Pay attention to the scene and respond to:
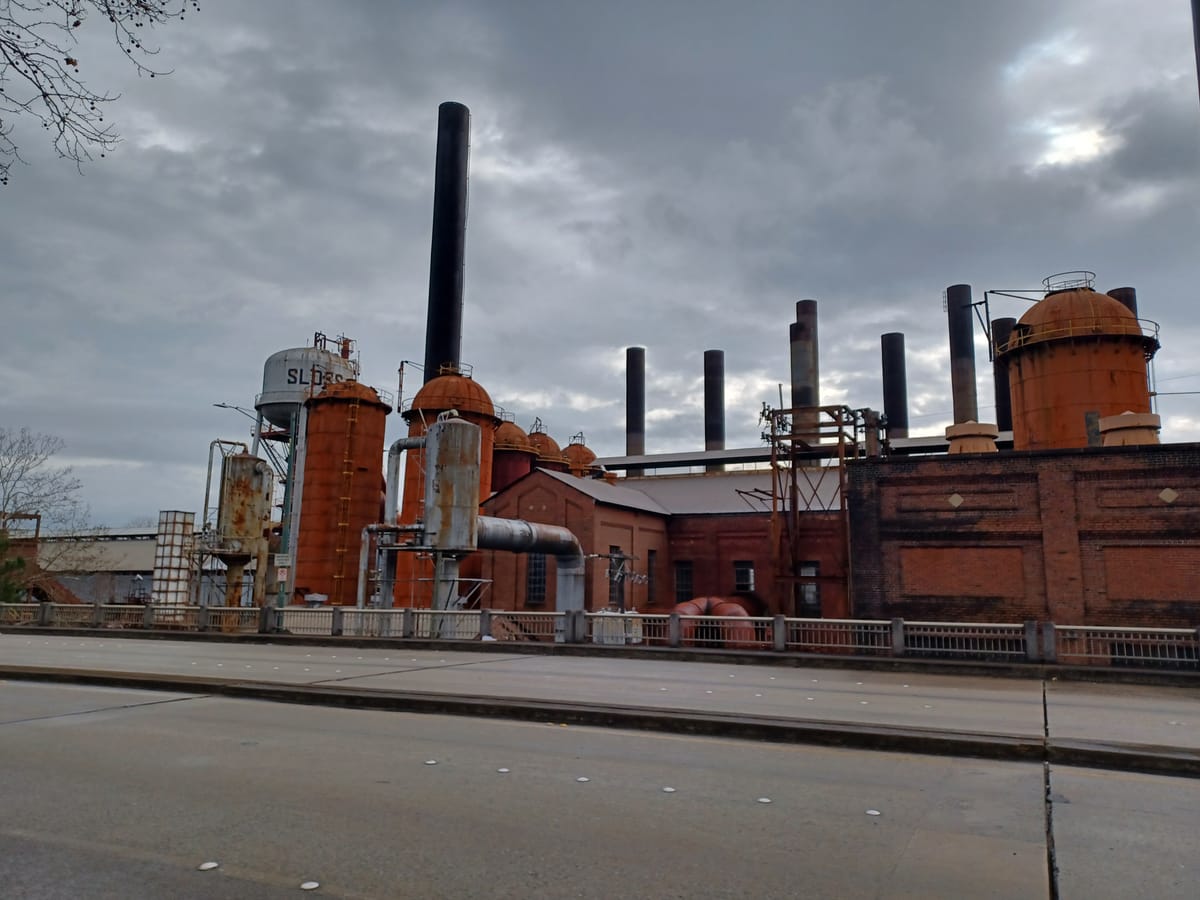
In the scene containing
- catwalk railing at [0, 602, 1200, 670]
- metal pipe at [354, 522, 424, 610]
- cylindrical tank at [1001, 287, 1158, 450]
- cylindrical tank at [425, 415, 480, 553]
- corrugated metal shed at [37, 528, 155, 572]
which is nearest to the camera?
catwalk railing at [0, 602, 1200, 670]

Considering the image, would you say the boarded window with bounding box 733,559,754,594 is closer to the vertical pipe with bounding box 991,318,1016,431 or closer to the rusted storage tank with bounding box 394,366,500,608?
the rusted storage tank with bounding box 394,366,500,608

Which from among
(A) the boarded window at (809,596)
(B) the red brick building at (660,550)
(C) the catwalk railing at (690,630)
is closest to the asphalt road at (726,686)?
(C) the catwalk railing at (690,630)

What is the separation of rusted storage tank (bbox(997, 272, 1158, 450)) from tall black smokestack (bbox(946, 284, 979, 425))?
29611mm

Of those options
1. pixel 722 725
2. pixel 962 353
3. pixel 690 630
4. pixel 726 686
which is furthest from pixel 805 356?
pixel 722 725

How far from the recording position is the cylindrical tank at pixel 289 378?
45.9 m

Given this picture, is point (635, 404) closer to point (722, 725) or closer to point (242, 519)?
point (242, 519)

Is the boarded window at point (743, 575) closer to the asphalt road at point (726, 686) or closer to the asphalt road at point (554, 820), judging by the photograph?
the asphalt road at point (726, 686)

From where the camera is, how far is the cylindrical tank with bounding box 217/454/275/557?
2973cm

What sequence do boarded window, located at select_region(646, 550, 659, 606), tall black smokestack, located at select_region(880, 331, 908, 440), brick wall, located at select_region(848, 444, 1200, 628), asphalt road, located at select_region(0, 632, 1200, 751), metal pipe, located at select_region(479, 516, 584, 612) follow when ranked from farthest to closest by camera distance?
tall black smokestack, located at select_region(880, 331, 908, 440) → boarded window, located at select_region(646, 550, 659, 606) → metal pipe, located at select_region(479, 516, 584, 612) → brick wall, located at select_region(848, 444, 1200, 628) → asphalt road, located at select_region(0, 632, 1200, 751)

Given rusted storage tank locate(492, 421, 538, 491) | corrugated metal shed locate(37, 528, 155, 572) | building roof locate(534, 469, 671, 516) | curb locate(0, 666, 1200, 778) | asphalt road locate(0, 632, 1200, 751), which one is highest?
rusted storage tank locate(492, 421, 538, 491)

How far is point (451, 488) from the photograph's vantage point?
84.2ft

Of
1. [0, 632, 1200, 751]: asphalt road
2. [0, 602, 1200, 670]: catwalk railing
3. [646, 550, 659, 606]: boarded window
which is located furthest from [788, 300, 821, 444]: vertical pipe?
[0, 632, 1200, 751]: asphalt road

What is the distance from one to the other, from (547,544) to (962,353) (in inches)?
1717

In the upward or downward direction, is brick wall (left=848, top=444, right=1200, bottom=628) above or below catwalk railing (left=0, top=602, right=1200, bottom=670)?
above
